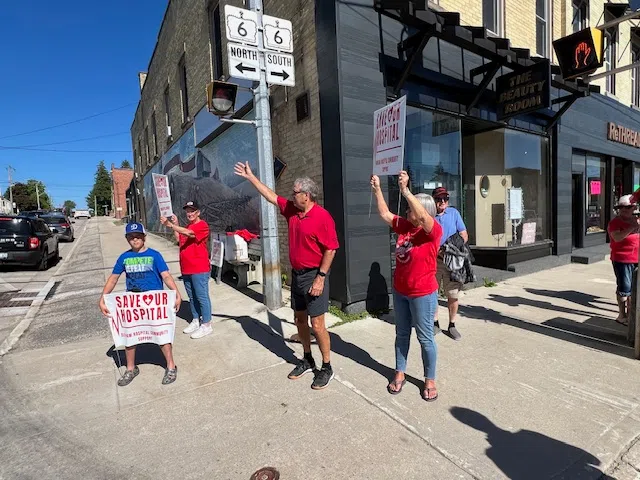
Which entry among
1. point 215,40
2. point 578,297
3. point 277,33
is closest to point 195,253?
point 277,33

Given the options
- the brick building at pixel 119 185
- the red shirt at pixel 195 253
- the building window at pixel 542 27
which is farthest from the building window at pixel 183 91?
the brick building at pixel 119 185

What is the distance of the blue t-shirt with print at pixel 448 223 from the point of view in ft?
15.2

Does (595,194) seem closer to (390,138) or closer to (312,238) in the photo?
(390,138)

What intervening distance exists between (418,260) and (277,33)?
425cm

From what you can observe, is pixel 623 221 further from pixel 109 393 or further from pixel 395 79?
pixel 109 393

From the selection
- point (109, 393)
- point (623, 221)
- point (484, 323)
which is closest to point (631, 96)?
point (623, 221)

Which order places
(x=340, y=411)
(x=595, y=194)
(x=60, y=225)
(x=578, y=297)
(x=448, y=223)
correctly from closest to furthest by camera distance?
(x=340, y=411), (x=448, y=223), (x=578, y=297), (x=595, y=194), (x=60, y=225)

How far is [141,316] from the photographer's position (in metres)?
3.70

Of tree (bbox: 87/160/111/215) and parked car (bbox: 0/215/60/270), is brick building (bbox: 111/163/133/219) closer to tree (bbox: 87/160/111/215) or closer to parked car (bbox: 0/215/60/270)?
tree (bbox: 87/160/111/215)

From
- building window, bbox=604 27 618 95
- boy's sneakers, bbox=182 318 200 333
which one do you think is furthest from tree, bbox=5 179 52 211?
building window, bbox=604 27 618 95

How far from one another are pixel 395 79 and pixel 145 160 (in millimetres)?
25002

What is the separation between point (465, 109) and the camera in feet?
24.6

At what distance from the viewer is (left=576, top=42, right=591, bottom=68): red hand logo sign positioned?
5.66m

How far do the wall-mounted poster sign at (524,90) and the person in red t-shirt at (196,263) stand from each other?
661 centimetres
